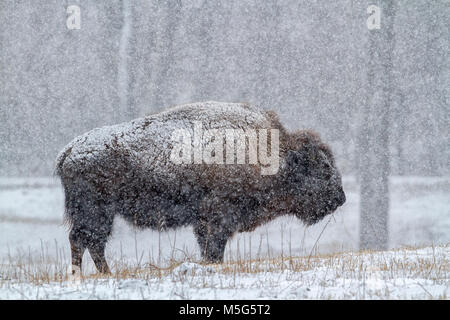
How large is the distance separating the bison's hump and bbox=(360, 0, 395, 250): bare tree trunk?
3383 millimetres

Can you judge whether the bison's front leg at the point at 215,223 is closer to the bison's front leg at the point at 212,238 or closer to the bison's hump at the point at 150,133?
the bison's front leg at the point at 212,238

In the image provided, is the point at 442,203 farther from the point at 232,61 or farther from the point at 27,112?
the point at 27,112

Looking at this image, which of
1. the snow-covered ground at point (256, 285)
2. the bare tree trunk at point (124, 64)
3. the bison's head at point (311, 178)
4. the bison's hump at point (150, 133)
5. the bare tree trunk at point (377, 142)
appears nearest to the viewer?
the snow-covered ground at point (256, 285)

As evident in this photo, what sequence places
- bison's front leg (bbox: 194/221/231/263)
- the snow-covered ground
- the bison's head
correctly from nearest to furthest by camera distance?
the snow-covered ground, bison's front leg (bbox: 194/221/231/263), the bison's head

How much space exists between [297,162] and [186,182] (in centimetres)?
129

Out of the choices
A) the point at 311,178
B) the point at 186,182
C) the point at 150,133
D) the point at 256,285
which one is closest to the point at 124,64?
the point at 150,133

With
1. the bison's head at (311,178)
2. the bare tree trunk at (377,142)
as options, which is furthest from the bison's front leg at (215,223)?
the bare tree trunk at (377,142)

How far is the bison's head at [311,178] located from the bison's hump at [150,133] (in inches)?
19.2

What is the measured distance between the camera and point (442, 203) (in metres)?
10.2

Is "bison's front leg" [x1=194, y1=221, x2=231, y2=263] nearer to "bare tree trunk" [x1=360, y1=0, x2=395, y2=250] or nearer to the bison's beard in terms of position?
the bison's beard

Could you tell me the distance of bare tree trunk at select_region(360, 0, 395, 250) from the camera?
26.2 feet

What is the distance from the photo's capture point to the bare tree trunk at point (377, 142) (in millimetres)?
8000

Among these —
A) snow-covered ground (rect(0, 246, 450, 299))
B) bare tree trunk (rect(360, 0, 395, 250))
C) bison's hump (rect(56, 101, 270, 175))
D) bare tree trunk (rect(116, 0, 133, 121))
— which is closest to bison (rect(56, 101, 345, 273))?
bison's hump (rect(56, 101, 270, 175))
